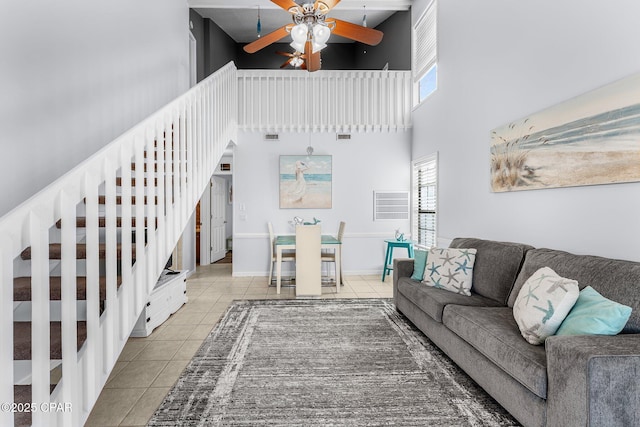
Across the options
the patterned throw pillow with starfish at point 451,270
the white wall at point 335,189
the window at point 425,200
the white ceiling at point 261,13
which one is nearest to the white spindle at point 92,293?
the patterned throw pillow with starfish at point 451,270

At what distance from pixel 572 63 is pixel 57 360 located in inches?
145

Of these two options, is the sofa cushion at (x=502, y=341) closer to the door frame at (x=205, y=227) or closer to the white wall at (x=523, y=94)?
the white wall at (x=523, y=94)

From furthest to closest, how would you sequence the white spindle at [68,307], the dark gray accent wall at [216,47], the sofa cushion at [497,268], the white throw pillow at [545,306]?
the dark gray accent wall at [216,47] → the sofa cushion at [497,268] → the white throw pillow at [545,306] → the white spindle at [68,307]

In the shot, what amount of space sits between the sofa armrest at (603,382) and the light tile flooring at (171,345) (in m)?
2.18

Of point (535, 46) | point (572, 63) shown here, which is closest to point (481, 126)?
point (535, 46)

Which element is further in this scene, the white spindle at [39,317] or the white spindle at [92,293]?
the white spindle at [92,293]

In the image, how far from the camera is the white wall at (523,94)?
1952 millimetres

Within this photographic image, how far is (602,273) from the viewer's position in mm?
1773

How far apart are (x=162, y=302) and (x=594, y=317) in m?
3.59

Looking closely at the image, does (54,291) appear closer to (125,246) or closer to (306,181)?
(125,246)

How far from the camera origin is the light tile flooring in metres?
1.97

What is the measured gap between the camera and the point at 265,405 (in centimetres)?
195

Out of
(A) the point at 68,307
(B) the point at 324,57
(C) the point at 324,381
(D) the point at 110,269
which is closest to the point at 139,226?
(D) the point at 110,269

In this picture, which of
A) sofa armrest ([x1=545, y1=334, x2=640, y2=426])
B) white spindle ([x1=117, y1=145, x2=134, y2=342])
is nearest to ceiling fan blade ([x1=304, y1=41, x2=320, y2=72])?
white spindle ([x1=117, y1=145, x2=134, y2=342])
